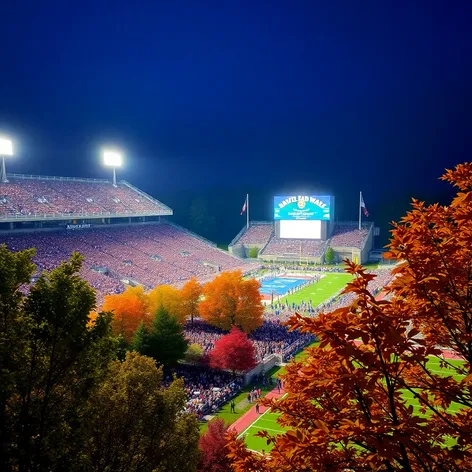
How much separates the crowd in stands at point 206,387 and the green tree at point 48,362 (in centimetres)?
1428

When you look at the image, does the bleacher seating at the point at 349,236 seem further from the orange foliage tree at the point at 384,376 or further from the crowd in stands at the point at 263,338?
the orange foliage tree at the point at 384,376


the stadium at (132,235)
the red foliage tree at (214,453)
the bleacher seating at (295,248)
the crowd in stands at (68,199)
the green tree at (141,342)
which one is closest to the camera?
the red foliage tree at (214,453)

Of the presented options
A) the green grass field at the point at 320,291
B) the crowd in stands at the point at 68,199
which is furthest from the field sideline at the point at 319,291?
the crowd in stands at the point at 68,199

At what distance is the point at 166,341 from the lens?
25641 mm

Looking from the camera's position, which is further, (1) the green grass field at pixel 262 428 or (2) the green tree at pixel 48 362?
(1) the green grass field at pixel 262 428

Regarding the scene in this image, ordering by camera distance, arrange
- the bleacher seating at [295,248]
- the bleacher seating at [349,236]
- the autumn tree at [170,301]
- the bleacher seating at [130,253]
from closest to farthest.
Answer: the autumn tree at [170,301] → the bleacher seating at [130,253] → the bleacher seating at [349,236] → the bleacher seating at [295,248]

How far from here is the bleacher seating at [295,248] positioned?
73.5 metres

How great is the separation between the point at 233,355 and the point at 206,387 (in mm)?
A: 2315

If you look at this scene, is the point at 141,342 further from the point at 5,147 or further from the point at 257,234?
the point at 257,234

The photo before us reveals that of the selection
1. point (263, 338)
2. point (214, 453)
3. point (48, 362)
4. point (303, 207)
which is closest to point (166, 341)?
point (263, 338)

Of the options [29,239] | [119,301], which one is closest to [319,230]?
[29,239]

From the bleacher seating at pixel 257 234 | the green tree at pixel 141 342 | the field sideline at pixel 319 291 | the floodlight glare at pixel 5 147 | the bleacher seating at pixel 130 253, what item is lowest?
the green tree at pixel 141 342

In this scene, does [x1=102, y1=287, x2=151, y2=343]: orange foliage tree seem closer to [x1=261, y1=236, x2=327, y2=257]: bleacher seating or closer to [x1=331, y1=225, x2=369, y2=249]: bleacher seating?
[x1=261, y1=236, x2=327, y2=257]: bleacher seating

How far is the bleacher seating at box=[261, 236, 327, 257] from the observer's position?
7350 cm
